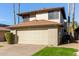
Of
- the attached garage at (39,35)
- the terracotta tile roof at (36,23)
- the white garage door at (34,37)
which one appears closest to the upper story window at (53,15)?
the terracotta tile roof at (36,23)

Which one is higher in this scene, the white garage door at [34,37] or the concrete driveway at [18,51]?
the white garage door at [34,37]

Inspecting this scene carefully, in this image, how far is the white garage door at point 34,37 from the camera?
19.2 metres

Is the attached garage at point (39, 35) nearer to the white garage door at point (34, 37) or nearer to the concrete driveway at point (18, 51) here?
the white garage door at point (34, 37)

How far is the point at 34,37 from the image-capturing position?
19.5 meters

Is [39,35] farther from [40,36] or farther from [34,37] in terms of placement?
[34,37]

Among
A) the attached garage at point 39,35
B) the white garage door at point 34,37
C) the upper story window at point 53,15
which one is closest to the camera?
the attached garage at point 39,35

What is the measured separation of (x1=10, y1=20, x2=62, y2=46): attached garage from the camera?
19031 mm

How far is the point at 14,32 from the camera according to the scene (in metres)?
20.9

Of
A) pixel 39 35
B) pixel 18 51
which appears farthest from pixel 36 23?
pixel 18 51

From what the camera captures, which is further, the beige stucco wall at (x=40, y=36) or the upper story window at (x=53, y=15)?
the upper story window at (x=53, y=15)

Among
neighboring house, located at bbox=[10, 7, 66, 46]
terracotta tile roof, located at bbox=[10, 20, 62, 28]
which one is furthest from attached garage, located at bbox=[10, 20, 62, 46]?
terracotta tile roof, located at bbox=[10, 20, 62, 28]

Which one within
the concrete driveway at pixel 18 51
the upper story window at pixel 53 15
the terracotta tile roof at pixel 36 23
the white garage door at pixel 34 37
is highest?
the upper story window at pixel 53 15

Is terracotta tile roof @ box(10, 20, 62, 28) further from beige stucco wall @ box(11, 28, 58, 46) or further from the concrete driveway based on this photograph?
the concrete driveway

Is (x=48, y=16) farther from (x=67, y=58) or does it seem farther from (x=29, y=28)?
(x=67, y=58)
